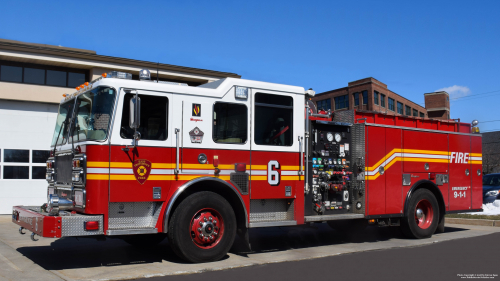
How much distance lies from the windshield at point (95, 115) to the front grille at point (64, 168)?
32cm

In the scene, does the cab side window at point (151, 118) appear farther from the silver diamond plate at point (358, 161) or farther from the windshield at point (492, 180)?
the windshield at point (492, 180)

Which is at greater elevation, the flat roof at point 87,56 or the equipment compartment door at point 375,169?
the flat roof at point 87,56

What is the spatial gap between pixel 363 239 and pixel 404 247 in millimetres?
1337

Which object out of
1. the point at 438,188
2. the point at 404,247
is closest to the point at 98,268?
the point at 404,247

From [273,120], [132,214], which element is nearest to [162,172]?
[132,214]

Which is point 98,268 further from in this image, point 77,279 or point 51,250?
point 51,250

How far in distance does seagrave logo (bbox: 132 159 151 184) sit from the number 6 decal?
6.97ft

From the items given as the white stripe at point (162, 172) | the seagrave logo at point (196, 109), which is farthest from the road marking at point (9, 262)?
the seagrave logo at point (196, 109)

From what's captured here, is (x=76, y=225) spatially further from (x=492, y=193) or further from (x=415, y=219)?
(x=492, y=193)

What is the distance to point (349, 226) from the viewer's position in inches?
427

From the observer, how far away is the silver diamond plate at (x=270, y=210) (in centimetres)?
783

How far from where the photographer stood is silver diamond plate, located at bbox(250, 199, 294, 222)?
783cm

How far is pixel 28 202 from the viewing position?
1509 centimetres

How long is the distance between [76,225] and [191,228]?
1.66 m
